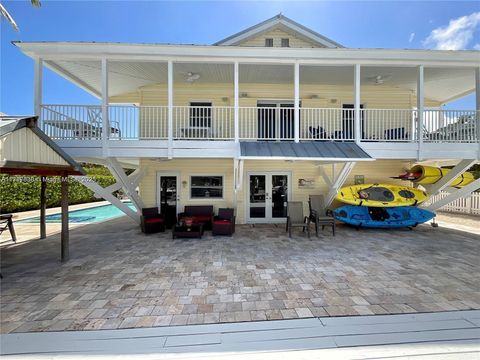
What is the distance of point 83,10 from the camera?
785cm

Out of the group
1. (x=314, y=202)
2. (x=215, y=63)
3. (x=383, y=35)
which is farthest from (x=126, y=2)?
(x=383, y=35)

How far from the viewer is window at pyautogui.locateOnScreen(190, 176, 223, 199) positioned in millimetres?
9328

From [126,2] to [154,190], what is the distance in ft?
22.4

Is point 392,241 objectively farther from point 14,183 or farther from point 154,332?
point 14,183

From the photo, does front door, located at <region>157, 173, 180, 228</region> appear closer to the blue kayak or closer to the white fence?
the blue kayak

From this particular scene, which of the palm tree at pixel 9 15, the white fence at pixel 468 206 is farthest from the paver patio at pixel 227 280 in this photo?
the palm tree at pixel 9 15

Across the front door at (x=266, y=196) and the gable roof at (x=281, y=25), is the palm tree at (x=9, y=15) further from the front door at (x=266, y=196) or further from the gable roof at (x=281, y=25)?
the front door at (x=266, y=196)

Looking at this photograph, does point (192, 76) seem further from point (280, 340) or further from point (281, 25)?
point (280, 340)

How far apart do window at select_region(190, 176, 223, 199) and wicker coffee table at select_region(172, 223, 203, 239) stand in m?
2.19

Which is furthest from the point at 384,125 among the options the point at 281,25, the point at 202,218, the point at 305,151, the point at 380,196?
the point at 202,218

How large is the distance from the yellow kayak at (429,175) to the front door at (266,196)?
4703 millimetres

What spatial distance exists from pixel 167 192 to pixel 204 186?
1.55 m

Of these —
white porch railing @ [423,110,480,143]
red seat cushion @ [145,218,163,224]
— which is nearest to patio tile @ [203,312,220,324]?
Result: red seat cushion @ [145,218,163,224]

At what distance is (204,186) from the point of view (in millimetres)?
9352
